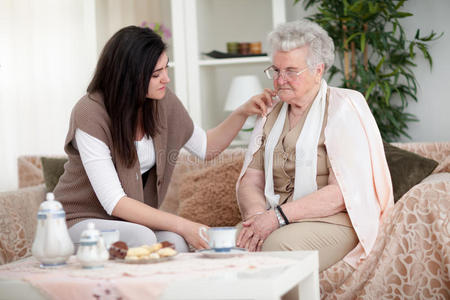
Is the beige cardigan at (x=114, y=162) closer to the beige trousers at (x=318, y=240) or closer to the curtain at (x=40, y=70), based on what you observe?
the beige trousers at (x=318, y=240)

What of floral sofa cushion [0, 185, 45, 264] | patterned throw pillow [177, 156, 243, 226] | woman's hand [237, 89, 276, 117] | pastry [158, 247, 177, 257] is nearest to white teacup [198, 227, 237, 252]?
pastry [158, 247, 177, 257]

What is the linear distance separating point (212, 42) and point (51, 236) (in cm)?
270

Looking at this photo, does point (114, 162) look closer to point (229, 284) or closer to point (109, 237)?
point (109, 237)

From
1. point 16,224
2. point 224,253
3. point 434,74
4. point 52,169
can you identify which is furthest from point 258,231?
point 434,74

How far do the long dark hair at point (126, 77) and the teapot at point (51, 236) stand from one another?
56cm

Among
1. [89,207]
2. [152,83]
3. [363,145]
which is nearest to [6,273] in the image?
[89,207]

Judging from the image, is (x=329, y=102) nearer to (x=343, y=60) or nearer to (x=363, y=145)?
(x=363, y=145)

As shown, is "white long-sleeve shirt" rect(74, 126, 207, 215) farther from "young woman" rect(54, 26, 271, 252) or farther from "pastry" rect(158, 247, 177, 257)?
"pastry" rect(158, 247, 177, 257)

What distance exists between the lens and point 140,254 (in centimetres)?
178

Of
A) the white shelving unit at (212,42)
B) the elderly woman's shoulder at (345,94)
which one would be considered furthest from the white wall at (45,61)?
the elderly woman's shoulder at (345,94)

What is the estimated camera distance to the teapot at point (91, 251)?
67.1 inches

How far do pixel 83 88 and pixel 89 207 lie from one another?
2118mm

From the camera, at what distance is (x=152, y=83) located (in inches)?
91.4

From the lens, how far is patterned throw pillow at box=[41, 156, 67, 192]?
319cm
